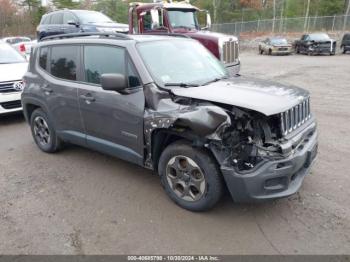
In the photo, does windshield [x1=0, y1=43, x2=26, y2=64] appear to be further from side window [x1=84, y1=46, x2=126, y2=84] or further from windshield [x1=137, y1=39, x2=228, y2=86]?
windshield [x1=137, y1=39, x2=228, y2=86]

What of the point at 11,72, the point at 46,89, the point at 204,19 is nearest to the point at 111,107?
the point at 46,89

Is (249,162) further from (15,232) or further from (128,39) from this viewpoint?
(15,232)

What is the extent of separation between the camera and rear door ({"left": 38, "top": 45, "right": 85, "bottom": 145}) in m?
4.84

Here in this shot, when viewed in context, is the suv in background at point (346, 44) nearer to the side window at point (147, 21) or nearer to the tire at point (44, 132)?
the side window at point (147, 21)

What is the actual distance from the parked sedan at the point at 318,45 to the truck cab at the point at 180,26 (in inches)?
690

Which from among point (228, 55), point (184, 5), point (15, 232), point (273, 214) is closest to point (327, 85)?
point (228, 55)

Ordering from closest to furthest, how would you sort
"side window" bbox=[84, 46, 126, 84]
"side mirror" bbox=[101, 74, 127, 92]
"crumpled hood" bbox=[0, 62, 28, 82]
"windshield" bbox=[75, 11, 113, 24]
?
"side mirror" bbox=[101, 74, 127, 92], "side window" bbox=[84, 46, 126, 84], "crumpled hood" bbox=[0, 62, 28, 82], "windshield" bbox=[75, 11, 113, 24]

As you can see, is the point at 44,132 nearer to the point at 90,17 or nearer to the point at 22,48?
the point at 90,17

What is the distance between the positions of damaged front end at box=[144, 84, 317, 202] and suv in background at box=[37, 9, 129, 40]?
923cm

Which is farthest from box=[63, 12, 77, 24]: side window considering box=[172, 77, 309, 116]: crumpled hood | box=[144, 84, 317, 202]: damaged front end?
box=[144, 84, 317, 202]: damaged front end

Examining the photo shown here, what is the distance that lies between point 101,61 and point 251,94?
2.00m

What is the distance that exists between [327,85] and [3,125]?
32.0 feet

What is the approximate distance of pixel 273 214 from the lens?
3.78m

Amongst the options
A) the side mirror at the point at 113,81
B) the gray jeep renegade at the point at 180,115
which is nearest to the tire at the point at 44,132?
the gray jeep renegade at the point at 180,115
